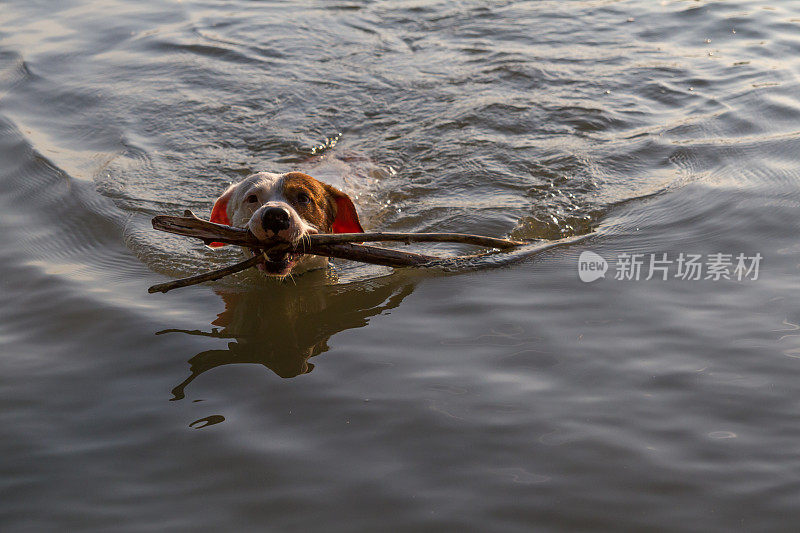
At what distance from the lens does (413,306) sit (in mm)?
4500

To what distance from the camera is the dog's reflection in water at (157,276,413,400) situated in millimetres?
3912

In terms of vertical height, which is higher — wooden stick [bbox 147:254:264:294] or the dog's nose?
the dog's nose

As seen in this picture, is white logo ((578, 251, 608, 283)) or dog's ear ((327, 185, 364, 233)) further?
dog's ear ((327, 185, 364, 233))

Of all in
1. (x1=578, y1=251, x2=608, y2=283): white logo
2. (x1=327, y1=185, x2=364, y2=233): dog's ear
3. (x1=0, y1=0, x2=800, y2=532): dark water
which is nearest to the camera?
(x1=0, y1=0, x2=800, y2=532): dark water

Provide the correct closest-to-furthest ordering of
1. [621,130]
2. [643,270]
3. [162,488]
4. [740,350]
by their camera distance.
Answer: [162,488], [740,350], [643,270], [621,130]

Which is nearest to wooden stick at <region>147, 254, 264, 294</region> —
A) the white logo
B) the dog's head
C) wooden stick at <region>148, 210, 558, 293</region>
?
wooden stick at <region>148, 210, 558, 293</region>

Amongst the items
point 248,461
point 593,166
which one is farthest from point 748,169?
point 248,461

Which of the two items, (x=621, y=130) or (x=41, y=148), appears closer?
(x=41, y=148)

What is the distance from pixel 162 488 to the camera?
9.71 feet

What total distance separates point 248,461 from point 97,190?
3.94 metres

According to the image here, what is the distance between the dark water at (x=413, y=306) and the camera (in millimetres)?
2938

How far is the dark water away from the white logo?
0.37ft

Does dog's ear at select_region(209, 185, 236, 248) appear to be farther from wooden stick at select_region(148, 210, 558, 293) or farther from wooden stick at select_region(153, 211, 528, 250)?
wooden stick at select_region(153, 211, 528, 250)

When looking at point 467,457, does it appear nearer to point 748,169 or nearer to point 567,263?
point 567,263
